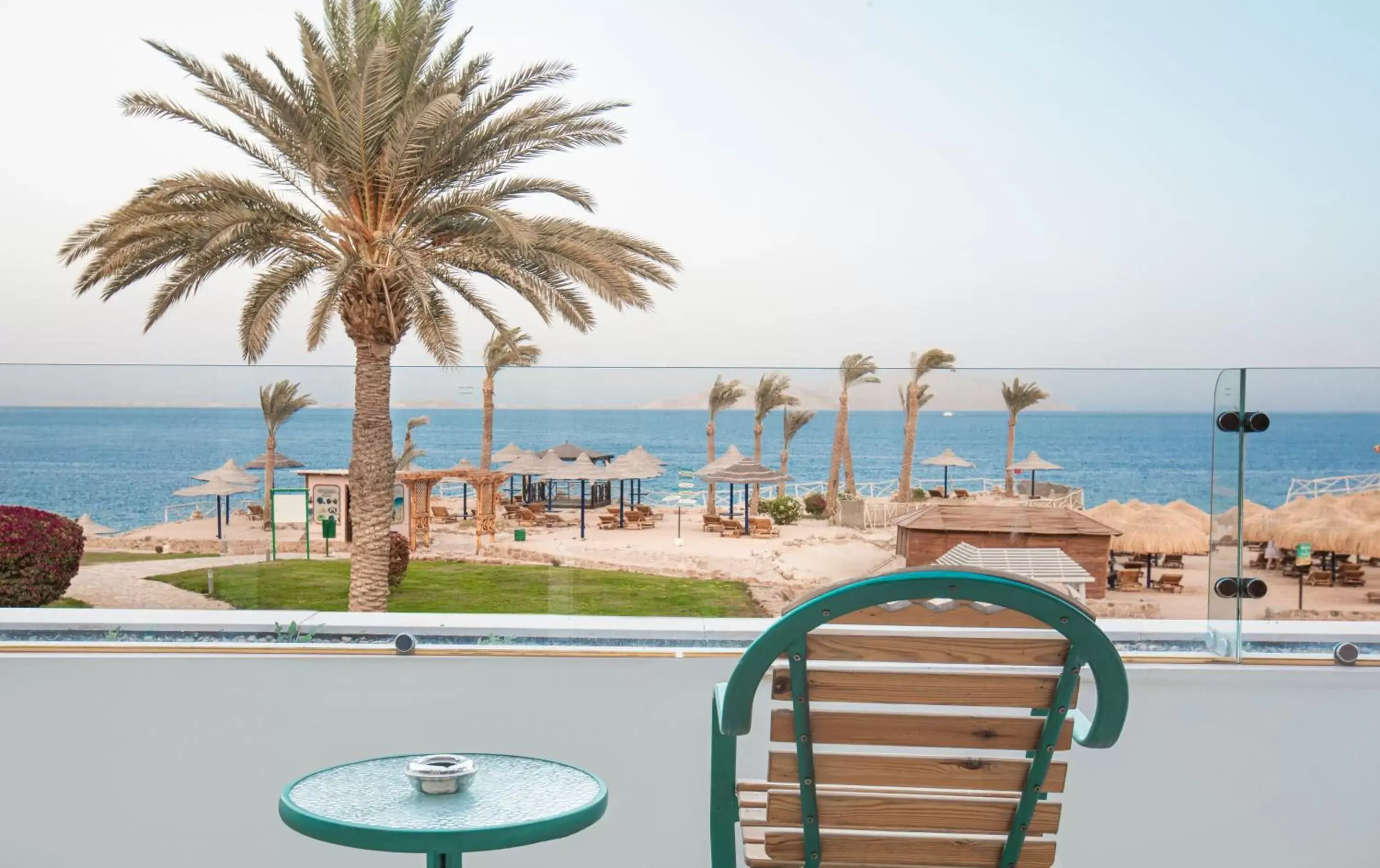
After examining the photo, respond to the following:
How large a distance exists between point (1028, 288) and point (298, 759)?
27594mm

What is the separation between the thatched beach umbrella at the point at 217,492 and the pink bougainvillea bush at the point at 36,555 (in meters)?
0.91

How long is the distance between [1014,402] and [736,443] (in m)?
1.06

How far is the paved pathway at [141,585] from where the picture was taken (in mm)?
4508

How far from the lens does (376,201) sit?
10.6 meters

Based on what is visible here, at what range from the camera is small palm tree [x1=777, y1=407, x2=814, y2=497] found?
490 cm

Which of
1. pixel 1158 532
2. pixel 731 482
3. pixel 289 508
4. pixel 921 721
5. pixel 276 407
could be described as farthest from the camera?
pixel 289 508

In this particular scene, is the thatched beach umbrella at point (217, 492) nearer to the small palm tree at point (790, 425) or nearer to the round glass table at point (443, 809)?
the small palm tree at point (790, 425)

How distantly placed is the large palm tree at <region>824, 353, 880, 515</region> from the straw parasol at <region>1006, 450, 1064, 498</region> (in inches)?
22.9

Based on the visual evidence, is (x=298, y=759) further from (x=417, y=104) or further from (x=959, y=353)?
(x=959, y=353)

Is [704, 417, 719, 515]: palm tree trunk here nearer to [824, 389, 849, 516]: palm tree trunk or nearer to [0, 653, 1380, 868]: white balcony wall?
[824, 389, 849, 516]: palm tree trunk

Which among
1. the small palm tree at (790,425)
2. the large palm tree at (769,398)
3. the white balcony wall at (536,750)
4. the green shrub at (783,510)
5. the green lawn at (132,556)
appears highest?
the large palm tree at (769,398)

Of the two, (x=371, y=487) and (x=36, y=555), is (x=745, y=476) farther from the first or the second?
(x=36, y=555)

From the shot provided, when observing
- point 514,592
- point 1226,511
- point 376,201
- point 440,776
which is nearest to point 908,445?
point 1226,511

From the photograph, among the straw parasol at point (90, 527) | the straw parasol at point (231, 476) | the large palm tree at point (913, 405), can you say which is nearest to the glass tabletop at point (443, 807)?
the large palm tree at point (913, 405)
